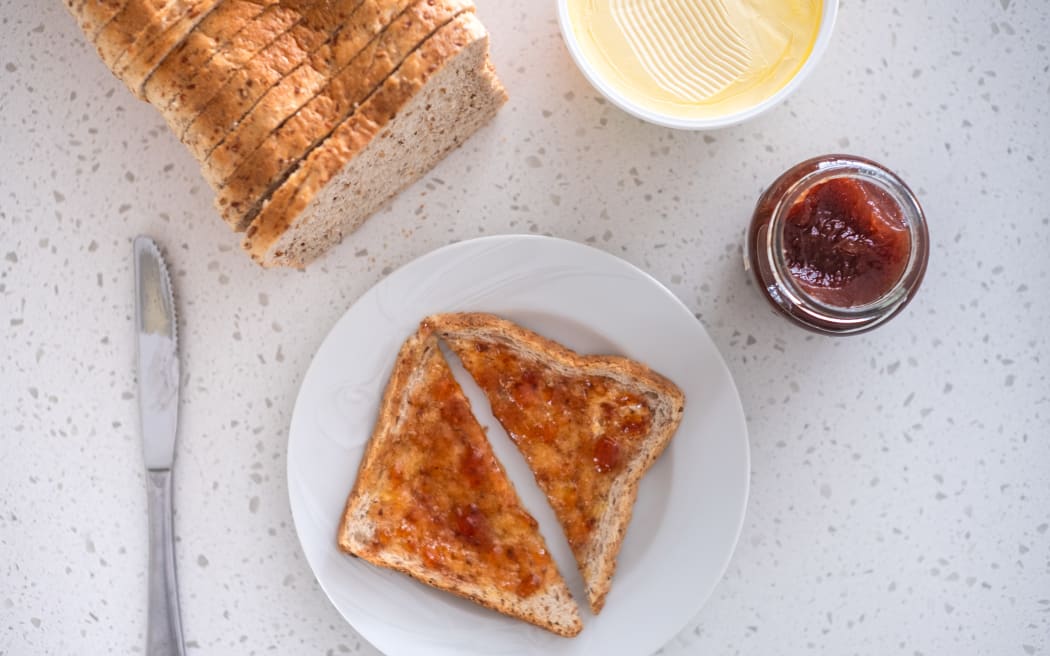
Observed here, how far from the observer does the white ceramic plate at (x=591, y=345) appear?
1.85 meters

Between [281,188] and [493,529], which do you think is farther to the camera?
[493,529]

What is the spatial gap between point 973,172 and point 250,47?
1.55m

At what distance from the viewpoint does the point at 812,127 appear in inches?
77.0

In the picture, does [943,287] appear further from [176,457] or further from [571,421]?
[176,457]

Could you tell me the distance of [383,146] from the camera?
1.68 meters

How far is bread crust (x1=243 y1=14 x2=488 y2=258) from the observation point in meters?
1.54

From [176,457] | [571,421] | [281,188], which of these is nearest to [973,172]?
[571,421]

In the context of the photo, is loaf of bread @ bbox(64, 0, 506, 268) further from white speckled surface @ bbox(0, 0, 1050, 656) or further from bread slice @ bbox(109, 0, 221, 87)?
white speckled surface @ bbox(0, 0, 1050, 656)

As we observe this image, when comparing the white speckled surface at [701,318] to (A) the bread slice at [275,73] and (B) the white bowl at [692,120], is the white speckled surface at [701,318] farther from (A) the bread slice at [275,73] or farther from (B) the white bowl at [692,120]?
(A) the bread slice at [275,73]

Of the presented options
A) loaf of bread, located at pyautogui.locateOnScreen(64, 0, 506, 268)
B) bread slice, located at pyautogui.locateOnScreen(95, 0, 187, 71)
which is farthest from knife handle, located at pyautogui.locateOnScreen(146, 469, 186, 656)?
bread slice, located at pyautogui.locateOnScreen(95, 0, 187, 71)

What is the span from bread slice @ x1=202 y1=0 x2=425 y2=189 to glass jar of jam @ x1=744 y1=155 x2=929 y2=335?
80 centimetres

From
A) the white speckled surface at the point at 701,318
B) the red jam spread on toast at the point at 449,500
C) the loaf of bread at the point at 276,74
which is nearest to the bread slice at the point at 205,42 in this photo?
the loaf of bread at the point at 276,74

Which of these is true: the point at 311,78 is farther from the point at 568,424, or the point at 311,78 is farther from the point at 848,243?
the point at 848,243

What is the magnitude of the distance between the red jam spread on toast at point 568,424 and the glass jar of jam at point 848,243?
435 millimetres
